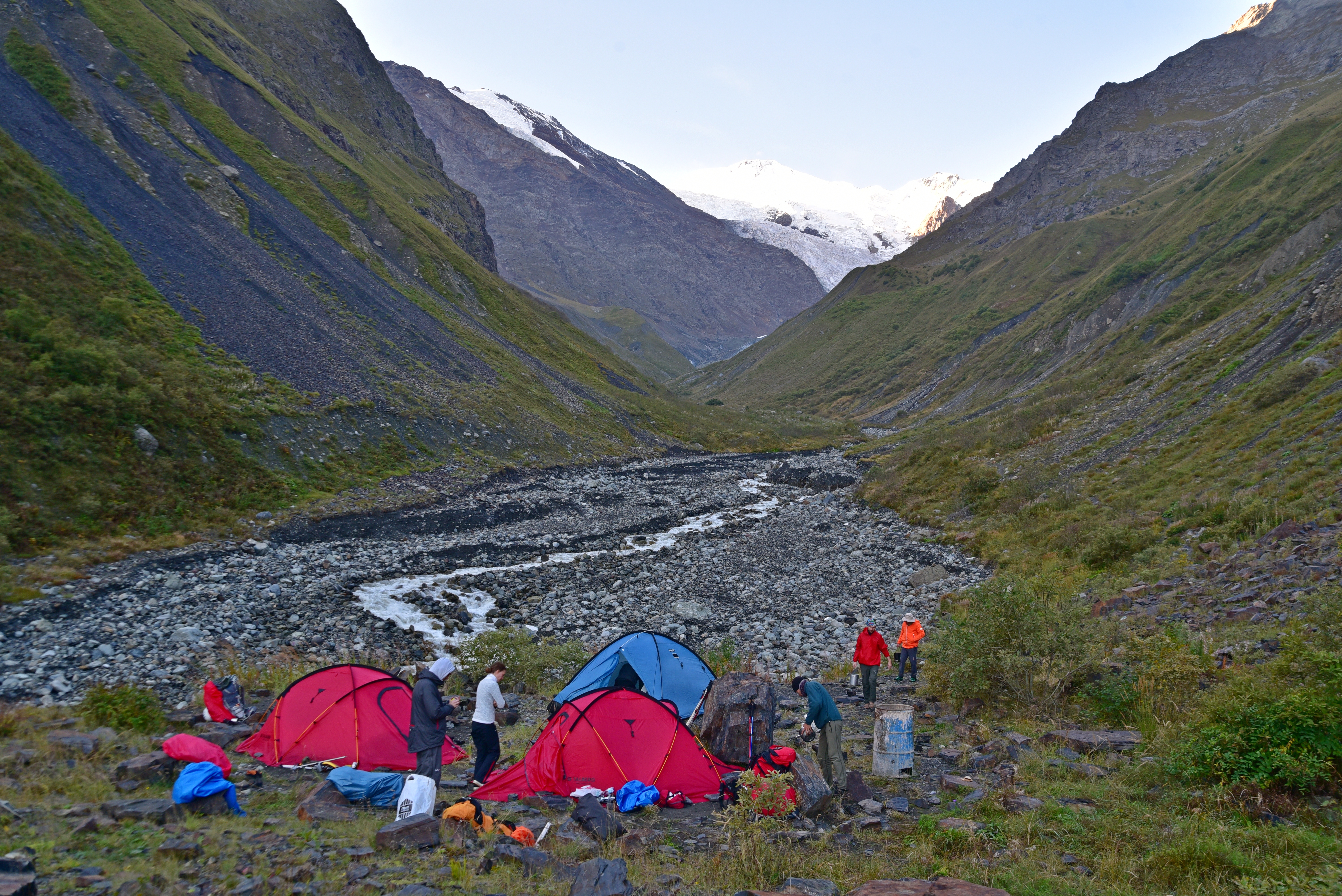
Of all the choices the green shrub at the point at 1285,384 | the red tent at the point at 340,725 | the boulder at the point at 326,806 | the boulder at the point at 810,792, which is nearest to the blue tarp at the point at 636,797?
the boulder at the point at 810,792

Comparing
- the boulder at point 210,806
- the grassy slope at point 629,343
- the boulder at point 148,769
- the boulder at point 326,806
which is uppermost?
the grassy slope at point 629,343

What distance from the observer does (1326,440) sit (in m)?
15.1

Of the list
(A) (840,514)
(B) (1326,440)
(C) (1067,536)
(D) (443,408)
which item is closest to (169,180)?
(D) (443,408)

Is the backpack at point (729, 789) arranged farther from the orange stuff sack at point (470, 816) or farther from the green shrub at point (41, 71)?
the green shrub at point (41, 71)

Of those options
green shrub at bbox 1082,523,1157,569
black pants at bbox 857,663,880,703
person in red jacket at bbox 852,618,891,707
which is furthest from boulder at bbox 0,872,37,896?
green shrub at bbox 1082,523,1157,569

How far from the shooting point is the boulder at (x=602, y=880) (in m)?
5.70

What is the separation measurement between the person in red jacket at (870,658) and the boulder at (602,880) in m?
7.10

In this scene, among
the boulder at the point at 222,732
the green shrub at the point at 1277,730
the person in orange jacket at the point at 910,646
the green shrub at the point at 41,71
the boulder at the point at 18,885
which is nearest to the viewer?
the boulder at the point at 18,885

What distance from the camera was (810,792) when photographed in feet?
24.4

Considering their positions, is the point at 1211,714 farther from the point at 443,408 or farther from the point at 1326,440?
the point at 443,408

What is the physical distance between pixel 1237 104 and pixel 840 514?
11682 centimetres

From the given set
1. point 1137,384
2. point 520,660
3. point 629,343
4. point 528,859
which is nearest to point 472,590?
point 520,660

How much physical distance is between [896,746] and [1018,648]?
3.37 meters

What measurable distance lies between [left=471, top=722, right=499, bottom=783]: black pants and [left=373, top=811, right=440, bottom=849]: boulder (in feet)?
6.45
